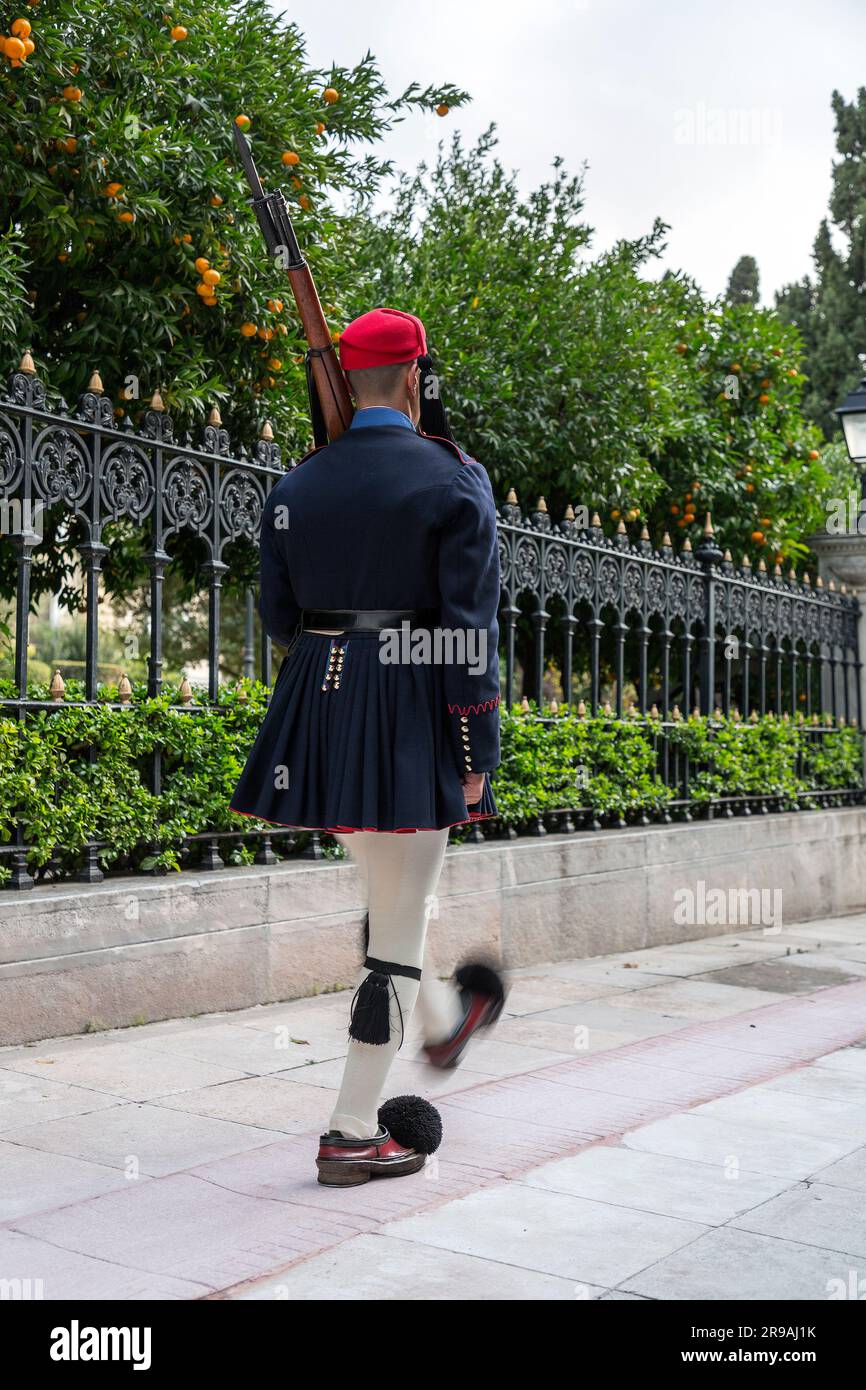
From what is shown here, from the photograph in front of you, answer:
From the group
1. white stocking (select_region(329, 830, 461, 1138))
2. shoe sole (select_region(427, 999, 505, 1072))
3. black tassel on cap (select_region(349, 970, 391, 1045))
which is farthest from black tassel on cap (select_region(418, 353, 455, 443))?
shoe sole (select_region(427, 999, 505, 1072))

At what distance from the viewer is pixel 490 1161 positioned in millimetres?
3660

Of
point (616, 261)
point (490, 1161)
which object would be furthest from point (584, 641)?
point (490, 1161)

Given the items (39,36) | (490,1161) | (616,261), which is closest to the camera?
(490,1161)

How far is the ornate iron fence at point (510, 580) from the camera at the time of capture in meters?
5.05

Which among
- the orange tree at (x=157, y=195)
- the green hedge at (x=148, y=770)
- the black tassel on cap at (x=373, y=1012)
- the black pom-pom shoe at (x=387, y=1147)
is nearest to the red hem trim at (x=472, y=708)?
the black tassel on cap at (x=373, y=1012)

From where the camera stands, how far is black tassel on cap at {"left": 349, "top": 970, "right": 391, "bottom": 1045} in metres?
3.36

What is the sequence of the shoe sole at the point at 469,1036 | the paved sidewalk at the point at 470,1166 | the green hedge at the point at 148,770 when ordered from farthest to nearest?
the green hedge at the point at 148,770
the shoe sole at the point at 469,1036
the paved sidewalk at the point at 470,1166

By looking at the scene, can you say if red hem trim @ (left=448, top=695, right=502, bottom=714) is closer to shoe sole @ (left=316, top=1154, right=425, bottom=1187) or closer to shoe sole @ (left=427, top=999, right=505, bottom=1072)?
shoe sole @ (left=427, top=999, right=505, bottom=1072)

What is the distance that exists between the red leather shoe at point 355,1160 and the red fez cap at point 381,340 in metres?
1.97

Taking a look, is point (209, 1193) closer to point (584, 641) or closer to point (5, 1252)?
point (5, 1252)

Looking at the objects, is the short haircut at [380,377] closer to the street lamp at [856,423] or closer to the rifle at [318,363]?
the rifle at [318,363]

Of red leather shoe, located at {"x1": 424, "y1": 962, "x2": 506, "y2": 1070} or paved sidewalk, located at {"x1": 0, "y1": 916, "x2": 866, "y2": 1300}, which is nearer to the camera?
paved sidewalk, located at {"x1": 0, "y1": 916, "x2": 866, "y2": 1300}

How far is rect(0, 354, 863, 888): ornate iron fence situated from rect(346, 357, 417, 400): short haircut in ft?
6.23
